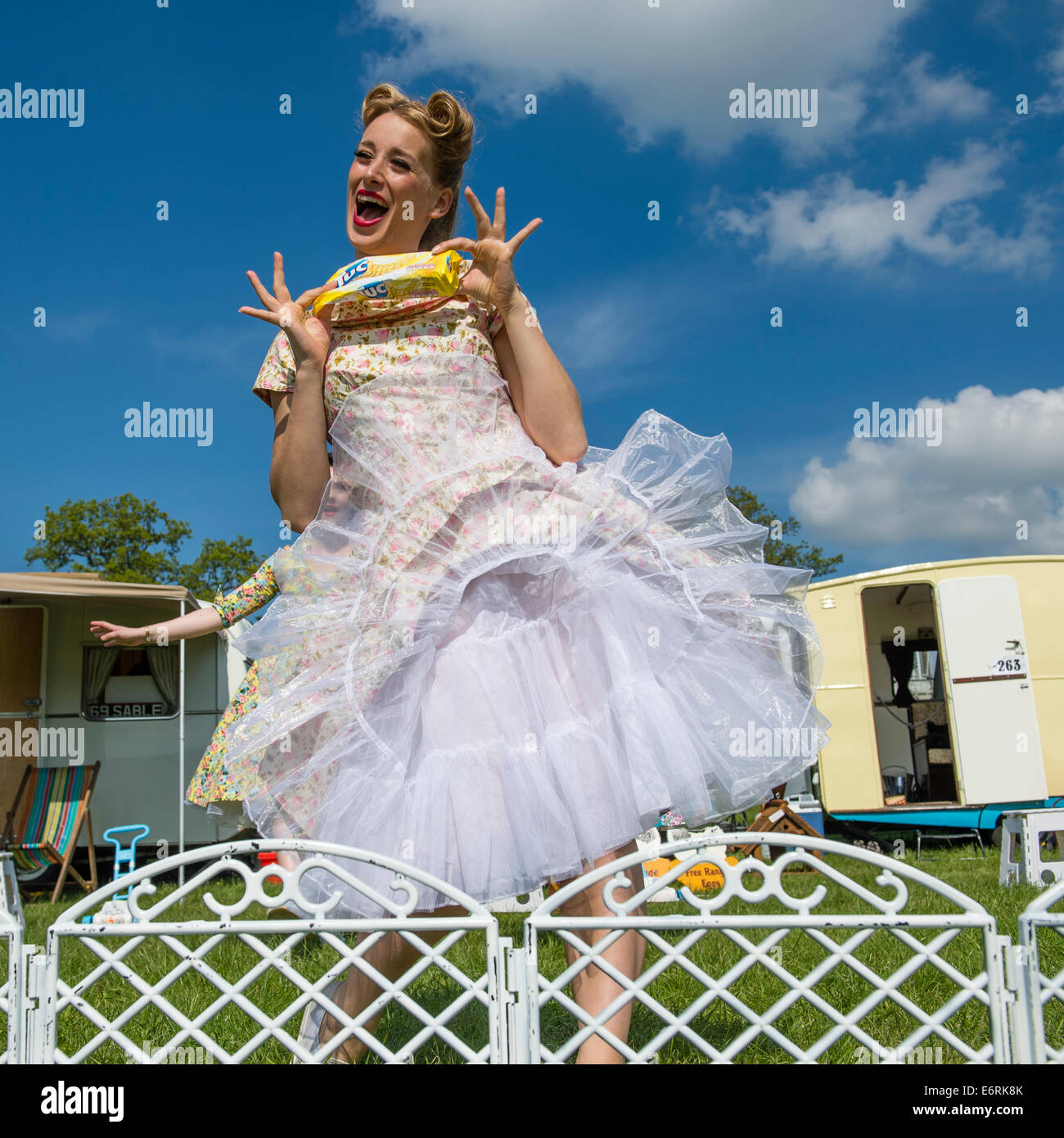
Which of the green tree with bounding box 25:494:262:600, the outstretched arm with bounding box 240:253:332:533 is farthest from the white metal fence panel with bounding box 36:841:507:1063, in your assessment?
the green tree with bounding box 25:494:262:600

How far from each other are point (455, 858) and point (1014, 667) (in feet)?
25.6

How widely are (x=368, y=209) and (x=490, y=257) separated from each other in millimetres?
407

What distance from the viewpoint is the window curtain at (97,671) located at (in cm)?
865

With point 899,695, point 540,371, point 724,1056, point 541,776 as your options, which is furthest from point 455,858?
point 899,695

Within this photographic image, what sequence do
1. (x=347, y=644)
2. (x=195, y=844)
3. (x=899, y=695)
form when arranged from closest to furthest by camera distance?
(x=347, y=644)
(x=195, y=844)
(x=899, y=695)

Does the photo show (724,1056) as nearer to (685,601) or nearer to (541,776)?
(541,776)

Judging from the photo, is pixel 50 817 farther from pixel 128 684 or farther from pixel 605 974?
pixel 605 974

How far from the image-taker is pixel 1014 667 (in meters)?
8.00

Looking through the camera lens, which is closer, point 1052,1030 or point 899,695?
point 1052,1030

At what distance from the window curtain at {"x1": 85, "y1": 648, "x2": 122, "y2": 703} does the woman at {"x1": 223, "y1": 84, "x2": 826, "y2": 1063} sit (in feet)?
25.1

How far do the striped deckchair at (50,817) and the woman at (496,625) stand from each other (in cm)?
689

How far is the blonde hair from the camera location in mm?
2016
